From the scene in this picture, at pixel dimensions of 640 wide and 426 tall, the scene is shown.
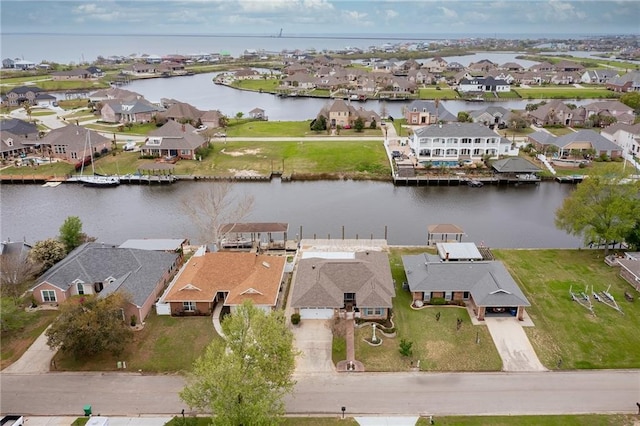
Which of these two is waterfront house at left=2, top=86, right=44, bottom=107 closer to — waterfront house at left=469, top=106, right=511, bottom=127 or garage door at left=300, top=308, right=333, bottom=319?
waterfront house at left=469, top=106, right=511, bottom=127

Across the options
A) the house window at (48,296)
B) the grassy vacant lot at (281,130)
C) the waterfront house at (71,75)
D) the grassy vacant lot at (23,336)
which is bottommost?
the grassy vacant lot at (23,336)

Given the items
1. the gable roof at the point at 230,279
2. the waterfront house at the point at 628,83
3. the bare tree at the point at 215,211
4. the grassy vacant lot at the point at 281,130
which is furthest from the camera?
the waterfront house at the point at 628,83

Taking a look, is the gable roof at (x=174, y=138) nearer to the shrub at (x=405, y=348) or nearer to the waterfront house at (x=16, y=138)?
the waterfront house at (x=16, y=138)

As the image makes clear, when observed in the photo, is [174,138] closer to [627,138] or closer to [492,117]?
[492,117]

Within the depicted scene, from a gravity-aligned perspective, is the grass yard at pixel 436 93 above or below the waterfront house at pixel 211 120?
above

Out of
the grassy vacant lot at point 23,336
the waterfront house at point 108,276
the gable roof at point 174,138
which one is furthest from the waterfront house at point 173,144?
the grassy vacant lot at point 23,336

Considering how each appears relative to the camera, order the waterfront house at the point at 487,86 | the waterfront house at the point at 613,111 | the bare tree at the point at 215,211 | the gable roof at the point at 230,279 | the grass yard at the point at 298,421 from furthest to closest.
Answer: the waterfront house at the point at 487,86, the waterfront house at the point at 613,111, the bare tree at the point at 215,211, the gable roof at the point at 230,279, the grass yard at the point at 298,421

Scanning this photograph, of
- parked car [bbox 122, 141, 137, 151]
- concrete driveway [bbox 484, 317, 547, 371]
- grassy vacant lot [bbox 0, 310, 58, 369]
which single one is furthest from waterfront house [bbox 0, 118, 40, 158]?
concrete driveway [bbox 484, 317, 547, 371]
